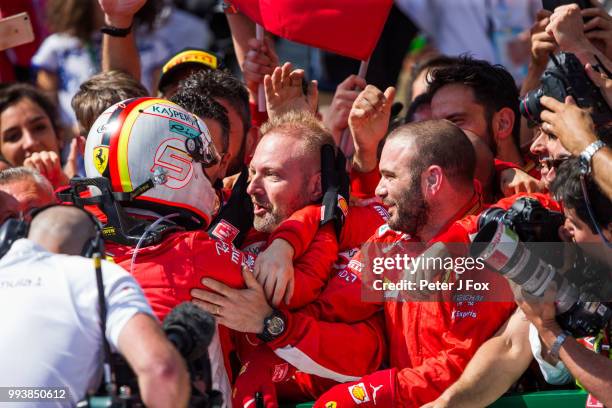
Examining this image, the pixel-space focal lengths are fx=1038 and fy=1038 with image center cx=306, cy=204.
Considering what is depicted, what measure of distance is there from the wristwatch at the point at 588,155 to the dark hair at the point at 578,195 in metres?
0.02

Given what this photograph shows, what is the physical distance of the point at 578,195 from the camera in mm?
4285

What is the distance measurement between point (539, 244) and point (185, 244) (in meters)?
1.49

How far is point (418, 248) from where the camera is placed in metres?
5.10

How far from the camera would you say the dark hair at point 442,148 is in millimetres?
5125

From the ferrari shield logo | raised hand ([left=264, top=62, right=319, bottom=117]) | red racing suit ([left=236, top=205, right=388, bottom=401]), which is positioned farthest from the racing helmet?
raised hand ([left=264, top=62, right=319, bottom=117])

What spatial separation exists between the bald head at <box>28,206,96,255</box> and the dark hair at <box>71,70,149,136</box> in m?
2.47

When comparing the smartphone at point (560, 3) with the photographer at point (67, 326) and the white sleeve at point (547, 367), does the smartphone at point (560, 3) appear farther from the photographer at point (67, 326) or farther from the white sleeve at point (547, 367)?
the photographer at point (67, 326)

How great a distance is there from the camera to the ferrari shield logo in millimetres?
4534

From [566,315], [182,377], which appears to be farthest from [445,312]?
[182,377]

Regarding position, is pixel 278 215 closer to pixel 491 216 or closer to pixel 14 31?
pixel 491 216

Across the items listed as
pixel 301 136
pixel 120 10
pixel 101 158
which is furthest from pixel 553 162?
pixel 120 10

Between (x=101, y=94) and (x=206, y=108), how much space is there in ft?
2.75

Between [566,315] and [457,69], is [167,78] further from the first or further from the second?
[566,315]

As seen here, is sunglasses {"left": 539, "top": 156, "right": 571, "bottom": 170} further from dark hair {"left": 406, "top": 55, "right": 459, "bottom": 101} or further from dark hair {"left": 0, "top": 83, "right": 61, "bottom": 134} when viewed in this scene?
dark hair {"left": 0, "top": 83, "right": 61, "bottom": 134}
